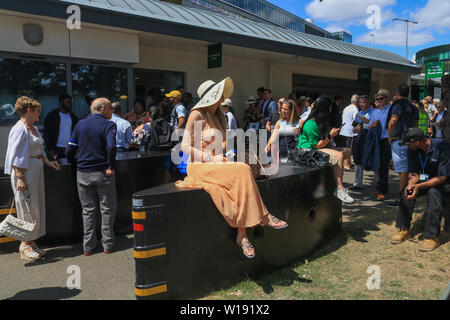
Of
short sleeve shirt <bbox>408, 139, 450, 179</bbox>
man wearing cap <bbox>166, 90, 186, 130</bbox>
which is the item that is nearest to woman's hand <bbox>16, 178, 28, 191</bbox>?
man wearing cap <bbox>166, 90, 186, 130</bbox>

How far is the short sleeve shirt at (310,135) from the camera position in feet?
17.2

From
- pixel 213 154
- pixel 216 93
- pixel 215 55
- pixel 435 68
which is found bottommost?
pixel 213 154

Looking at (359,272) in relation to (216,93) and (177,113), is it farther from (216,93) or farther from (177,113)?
(177,113)

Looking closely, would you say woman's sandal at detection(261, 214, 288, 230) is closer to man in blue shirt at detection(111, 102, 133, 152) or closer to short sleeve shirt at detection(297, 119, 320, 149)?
short sleeve shirt at detection(297, 119, 320, 149)

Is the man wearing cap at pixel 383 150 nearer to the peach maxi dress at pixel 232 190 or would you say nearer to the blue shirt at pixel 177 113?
the blue shirt at pixel 177 113

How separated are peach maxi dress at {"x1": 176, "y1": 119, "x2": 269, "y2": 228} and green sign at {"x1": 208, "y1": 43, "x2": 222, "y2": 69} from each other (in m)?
7.24

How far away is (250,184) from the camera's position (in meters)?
3.28

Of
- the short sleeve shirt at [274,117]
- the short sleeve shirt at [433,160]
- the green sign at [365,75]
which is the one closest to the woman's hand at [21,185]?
the short sleeve shirt at [433,160]

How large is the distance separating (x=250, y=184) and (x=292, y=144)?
2908 millimetres

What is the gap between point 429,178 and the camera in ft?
15.2

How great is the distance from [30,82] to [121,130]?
10.7ft

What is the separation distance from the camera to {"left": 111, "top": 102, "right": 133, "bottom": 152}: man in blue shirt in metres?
5.77

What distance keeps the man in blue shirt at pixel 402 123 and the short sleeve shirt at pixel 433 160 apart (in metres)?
1.23

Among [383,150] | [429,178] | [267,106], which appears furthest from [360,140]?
[267,106]
